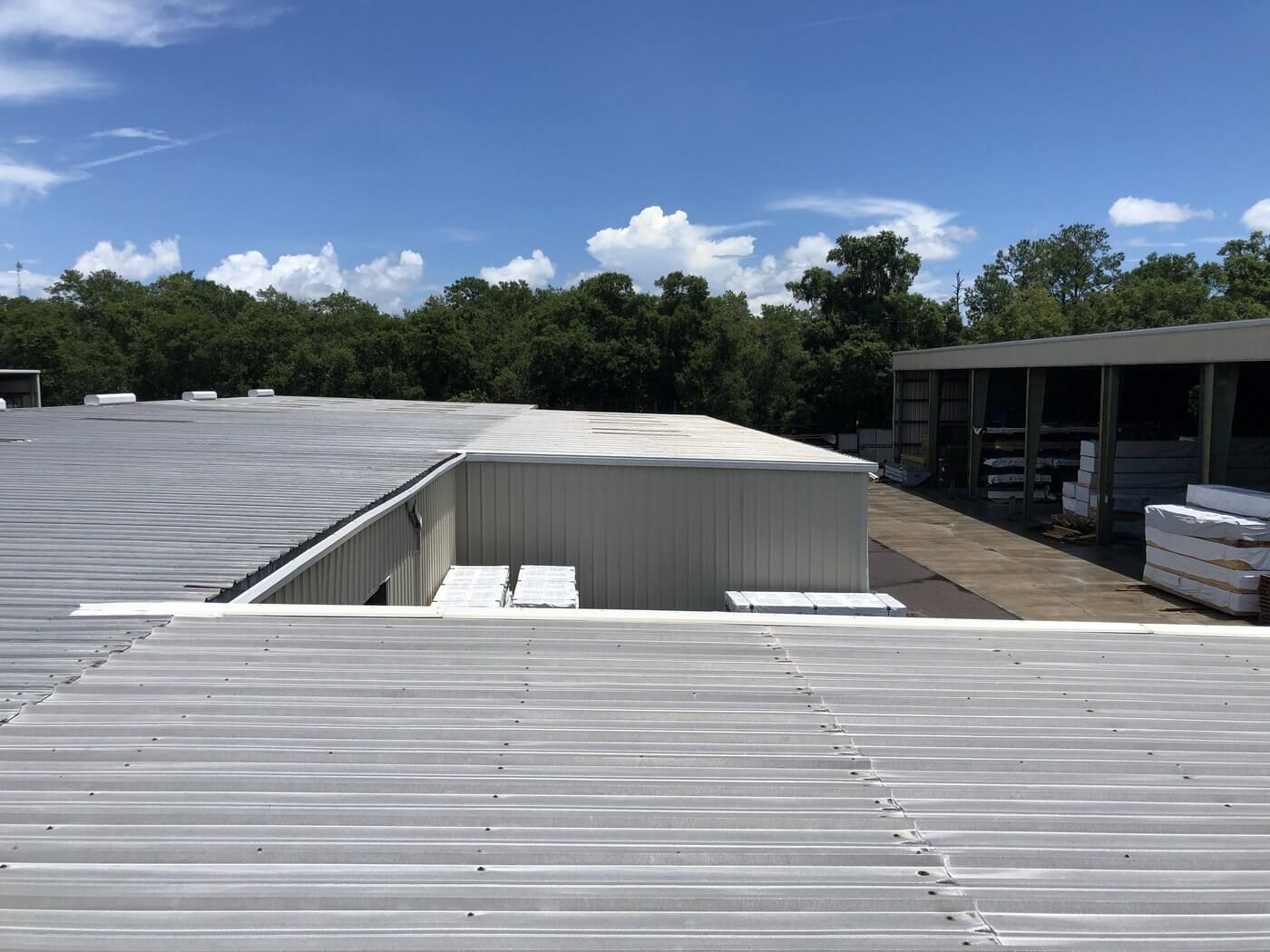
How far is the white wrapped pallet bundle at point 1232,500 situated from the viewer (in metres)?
16.9

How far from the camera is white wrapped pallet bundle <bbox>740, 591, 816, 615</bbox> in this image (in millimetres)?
12312

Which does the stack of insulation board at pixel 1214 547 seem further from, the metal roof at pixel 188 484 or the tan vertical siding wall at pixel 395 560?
the tan vertical siding wall at pixel 395 560

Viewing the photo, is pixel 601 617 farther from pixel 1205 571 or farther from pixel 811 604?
pixel 1205 571

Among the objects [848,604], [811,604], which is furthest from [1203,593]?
[811,604]

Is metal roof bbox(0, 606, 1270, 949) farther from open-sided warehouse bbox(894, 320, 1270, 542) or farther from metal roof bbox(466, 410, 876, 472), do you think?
open-sided warehouse bbox(894, 320, 1270, 542)

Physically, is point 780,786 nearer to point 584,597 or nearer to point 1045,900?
point 1045,900

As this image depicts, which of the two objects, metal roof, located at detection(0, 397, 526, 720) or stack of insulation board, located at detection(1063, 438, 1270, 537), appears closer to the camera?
metal roof, located at detection(0, 397, 526, 720)

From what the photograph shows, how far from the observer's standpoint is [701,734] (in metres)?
3.52

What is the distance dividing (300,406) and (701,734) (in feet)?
77.1

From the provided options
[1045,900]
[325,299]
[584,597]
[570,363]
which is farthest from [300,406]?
[325,299]

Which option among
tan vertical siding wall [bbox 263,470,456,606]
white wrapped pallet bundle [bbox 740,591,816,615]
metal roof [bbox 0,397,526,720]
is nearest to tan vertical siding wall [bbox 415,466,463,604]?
tan vertical siding wall [bbox 263,470,456,606]

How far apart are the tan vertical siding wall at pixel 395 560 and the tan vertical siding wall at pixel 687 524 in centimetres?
124

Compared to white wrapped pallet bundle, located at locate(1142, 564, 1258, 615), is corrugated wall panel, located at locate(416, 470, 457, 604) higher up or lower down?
higher up

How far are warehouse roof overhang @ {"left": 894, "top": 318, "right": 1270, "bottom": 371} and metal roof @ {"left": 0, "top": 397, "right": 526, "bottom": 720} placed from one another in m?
15.2
